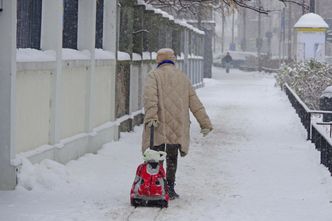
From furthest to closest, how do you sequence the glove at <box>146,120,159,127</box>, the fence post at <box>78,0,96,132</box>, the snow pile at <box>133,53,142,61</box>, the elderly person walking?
the snow pile at <box>133,53,142,61</box>, the fence post at <box>78,0,96,132</box>, the elderly person walking, the glove at <box>146,120,159,127</box>

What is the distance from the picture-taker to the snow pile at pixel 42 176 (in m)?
8.86

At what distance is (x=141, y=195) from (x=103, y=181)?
1.75 meters

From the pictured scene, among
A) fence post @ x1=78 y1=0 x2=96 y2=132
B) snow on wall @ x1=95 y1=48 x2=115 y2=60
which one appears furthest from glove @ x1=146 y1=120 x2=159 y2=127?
snow on wall @ x1=95 y1=48 x2=115 y2=60

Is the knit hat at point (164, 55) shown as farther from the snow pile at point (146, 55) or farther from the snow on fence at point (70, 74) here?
the snow pile at point (146, 55)

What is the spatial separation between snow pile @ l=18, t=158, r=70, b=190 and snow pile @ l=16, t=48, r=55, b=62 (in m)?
1.14

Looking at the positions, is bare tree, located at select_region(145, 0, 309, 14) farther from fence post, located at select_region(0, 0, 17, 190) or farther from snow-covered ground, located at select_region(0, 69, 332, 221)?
fence post, located at select_region(0, 0, 17, 190)

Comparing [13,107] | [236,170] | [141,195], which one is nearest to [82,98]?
[236,170]

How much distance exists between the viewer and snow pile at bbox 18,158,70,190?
886cm

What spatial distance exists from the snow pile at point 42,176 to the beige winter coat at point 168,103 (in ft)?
3.83

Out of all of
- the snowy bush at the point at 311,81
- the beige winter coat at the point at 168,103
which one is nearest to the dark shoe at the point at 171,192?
the beige winter coat at the point at 168,103

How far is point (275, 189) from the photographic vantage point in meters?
9.92

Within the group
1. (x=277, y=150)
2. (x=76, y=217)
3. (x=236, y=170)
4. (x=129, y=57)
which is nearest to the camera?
(x=76, y=217)

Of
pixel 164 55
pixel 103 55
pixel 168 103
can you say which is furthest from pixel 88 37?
pixel 168 103

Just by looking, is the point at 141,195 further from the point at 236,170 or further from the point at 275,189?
the point at 236,170
